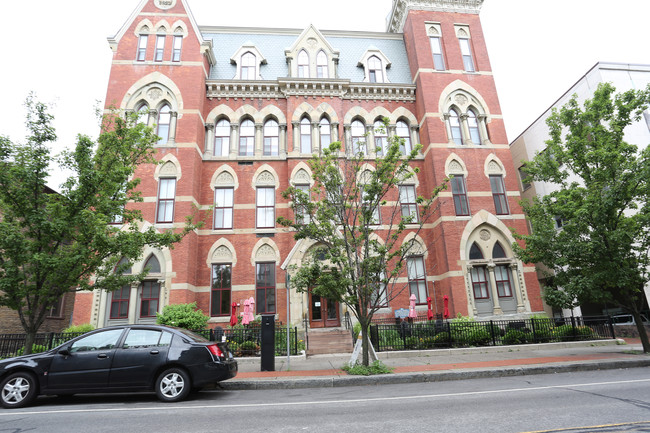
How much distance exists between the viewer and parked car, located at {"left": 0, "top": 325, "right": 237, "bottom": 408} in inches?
287

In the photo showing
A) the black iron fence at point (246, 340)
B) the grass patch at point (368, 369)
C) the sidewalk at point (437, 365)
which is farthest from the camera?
the black iron fence at point (246, 340)

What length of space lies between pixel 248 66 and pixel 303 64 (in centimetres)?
365

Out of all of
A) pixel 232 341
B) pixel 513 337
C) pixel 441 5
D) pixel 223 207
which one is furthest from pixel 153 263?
pixel 441 5

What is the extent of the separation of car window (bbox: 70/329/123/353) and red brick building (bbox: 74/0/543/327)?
10.3 meters

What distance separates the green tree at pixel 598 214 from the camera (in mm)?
12445

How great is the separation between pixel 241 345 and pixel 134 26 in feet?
67.6

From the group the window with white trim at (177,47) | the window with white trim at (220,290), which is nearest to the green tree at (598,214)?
the window with white trim at (220,290)

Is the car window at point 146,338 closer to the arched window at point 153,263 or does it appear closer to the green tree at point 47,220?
the green tree at point 47,220

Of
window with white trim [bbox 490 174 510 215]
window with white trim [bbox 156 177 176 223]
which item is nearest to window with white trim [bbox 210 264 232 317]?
window with white trim [bbox 156 177 176 223]

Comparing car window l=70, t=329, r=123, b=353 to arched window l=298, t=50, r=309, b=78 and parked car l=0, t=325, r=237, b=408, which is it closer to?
parked car l=0, t=325, r=237, b=408

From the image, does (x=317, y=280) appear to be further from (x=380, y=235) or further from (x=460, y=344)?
(x=380, y=235)

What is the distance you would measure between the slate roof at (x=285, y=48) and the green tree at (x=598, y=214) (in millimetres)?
12722

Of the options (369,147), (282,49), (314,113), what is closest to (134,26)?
(282,49)

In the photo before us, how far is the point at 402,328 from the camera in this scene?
14734 mm
